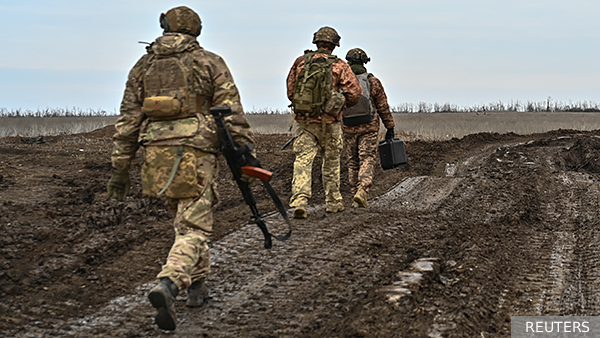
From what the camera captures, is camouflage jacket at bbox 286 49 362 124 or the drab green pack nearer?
the drab green pack

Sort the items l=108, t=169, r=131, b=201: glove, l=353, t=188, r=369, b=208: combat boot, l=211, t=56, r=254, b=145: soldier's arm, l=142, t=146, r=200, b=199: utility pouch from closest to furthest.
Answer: l=142, t=146, r=200, b=199: utility pouch
l=211, t=56, r=254, b=145: soldier's arm
l=108, t=169, r=131, b=201: glove
l=353, t=188, r=369, b=208: combat boot

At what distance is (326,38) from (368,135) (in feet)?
5.81

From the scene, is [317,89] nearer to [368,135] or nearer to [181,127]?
[368,135]

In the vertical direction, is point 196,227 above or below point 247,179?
below

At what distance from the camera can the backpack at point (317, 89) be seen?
7.59 m

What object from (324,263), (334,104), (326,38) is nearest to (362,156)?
(334,104)

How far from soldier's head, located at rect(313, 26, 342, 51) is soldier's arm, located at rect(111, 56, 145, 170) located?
11.5 ft

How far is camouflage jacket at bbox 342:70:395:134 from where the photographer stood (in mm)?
8984

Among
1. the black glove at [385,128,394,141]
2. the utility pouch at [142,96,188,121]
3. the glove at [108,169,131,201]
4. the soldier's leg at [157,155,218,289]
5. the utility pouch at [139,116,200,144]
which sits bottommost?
the soldier's leg at [157,155,218,289]

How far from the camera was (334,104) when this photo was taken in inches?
299

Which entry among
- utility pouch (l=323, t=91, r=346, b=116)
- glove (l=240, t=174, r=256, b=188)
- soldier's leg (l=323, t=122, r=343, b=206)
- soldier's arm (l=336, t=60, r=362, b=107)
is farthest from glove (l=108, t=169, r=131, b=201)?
soldier's arm (l=336, t=60, r=362, b=107)

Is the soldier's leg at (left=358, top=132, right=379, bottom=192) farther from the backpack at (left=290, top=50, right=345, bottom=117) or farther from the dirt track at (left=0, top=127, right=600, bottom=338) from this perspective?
the backpack at (left=290, top=50, right=345, bottom=117)

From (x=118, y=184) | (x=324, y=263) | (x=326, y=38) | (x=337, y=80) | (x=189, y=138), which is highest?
(x=326, y=38)

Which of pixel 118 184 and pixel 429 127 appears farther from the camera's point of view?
pixel 429 127
